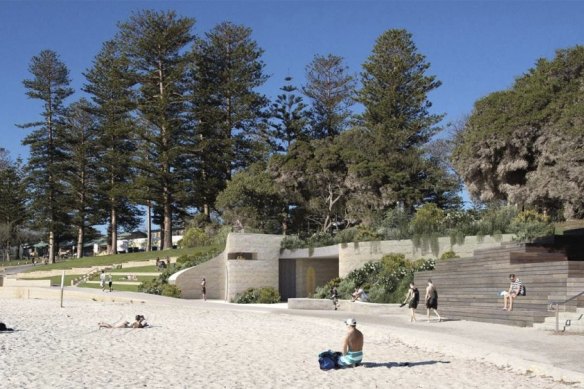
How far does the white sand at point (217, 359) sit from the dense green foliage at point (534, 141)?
6.59 meters

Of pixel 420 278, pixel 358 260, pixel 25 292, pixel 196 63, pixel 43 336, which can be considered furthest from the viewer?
pixel 196 63

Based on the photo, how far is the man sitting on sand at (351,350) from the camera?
1013cm

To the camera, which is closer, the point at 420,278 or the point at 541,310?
the point at 541,310

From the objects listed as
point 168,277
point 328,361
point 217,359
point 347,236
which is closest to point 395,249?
point 347,236

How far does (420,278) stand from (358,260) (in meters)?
5.94

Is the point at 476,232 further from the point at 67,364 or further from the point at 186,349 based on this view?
the point at 67,364

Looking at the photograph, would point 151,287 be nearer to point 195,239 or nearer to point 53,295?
point 53,295

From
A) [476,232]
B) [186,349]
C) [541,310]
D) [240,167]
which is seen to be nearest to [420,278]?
[476,232]

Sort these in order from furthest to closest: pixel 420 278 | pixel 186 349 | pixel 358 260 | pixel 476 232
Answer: pixel 358 260
pixel 476 232
pixel 420 278
pixel 186 349

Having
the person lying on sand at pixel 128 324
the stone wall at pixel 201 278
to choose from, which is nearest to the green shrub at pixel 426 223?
the stone wall at pixel 201 278

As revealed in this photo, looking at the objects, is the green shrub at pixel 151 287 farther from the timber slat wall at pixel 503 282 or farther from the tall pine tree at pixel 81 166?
the tall pine tree at pixel 81 166

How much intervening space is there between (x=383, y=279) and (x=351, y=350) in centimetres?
1242

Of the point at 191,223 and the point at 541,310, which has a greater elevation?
the point at 191,223

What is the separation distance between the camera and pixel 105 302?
2659 centimetres
